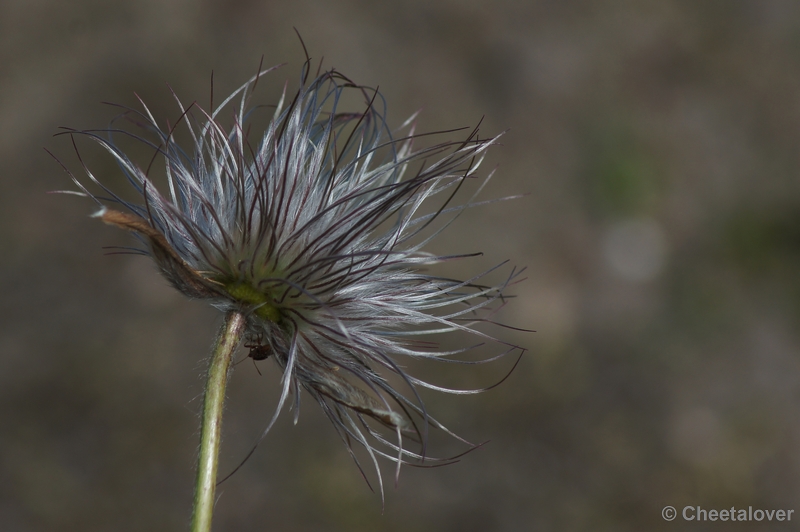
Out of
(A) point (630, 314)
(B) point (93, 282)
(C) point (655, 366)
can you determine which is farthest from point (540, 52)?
(B) point (93, 282)

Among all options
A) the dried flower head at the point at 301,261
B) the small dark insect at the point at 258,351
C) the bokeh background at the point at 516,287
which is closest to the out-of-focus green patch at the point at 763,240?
the bokeh background at the point at 516,287

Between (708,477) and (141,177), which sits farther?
(708,477)

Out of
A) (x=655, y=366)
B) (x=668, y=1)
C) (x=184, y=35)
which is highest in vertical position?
(x=668, y=1)

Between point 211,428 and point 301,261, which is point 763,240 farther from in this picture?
point 211,428

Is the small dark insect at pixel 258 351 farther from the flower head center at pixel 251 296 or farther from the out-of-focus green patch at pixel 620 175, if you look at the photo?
the out-of-focus green patch at pixel 620 175

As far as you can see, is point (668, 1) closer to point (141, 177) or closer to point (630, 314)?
point (630, 314)

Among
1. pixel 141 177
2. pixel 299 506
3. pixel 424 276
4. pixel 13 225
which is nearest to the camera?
pixel 141 177

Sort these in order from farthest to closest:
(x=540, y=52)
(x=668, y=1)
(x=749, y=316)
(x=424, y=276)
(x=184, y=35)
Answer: (x=668, y=1), (x=540, y=52), (x=749, y=316), (x=184, y=35), (x=424, y=276)

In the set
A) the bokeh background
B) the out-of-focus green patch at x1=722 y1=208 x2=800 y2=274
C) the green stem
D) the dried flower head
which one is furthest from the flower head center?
the out-of-focus green patch at x1=722 y1=208 x2=800 y2=274

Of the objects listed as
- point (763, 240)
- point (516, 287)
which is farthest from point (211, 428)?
point (763, 240)
